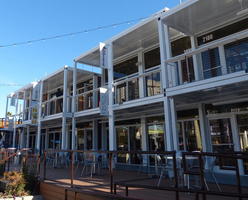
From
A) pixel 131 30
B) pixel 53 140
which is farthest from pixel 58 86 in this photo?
pixel 131 30

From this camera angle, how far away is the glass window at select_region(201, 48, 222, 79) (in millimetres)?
7410

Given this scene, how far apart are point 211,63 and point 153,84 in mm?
2582

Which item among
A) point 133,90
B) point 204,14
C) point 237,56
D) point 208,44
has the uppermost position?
point 204,14

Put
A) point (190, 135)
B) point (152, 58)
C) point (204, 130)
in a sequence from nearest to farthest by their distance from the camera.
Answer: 1. point (204, 130)
2. point (190, 135)
3. point (152, 58)

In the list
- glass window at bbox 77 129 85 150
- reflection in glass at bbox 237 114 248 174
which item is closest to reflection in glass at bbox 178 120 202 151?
reflection in glass at bbox 237 114 248 174

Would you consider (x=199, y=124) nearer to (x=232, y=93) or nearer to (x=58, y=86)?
(x=232, y=93)

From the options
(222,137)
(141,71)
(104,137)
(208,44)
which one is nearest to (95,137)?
(104,137)

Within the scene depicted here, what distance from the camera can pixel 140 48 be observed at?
1012cm

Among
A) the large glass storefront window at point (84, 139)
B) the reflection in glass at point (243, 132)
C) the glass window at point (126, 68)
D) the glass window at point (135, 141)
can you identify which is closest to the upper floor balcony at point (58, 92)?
the large glass storefront window at point (84, 139)

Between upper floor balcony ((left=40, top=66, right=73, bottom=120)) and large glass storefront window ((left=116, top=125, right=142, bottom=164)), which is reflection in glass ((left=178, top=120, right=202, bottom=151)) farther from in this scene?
upper floor balcony ((left=40, top=66, right=73, bottom=120))

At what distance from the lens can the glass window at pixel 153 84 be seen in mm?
9086

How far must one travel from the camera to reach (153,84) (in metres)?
9.31

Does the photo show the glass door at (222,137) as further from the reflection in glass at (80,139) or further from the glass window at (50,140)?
the glass window at (50,140)

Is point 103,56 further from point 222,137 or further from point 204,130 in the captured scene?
point 222,137
